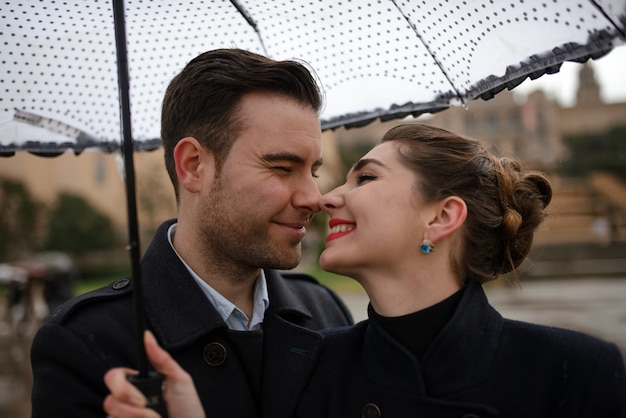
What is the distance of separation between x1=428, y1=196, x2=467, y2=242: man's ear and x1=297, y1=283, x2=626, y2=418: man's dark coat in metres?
0.20

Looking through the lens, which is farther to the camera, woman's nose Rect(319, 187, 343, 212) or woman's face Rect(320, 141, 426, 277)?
woman's nose Rect(319, 187, 343, 212)

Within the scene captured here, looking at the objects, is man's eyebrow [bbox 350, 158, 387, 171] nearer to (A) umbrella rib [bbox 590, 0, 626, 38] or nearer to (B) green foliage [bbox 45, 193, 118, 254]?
(A) umbrella rib [bbox 590, 0, 626, 38]

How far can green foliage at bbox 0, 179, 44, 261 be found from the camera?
30.3m

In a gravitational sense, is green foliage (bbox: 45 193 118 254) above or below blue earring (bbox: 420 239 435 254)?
below

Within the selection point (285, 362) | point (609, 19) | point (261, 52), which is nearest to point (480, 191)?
Result: point (609, 19)

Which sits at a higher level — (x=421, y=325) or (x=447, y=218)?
(x=447, y=218)

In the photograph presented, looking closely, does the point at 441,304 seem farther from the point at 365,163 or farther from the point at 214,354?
the point at 214,354

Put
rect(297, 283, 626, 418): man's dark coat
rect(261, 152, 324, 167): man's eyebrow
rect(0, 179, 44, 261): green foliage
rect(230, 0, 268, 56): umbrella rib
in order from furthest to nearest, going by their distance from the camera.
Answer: rect(0, 179, 44, 261): green foliage → rect(230, 0, 268, 56): umbrella rib → rect(261, 152, 324, 167): man's eyebrow → rect(297, 283, 626, 418): man's dark coat

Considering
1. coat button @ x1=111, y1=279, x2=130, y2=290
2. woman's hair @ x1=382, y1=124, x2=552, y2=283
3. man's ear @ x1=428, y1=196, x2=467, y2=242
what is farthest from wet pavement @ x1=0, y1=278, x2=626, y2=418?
coat button @ x1=111, y1=279, x2=130, y2=290

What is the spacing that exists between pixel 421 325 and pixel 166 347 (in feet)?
2.67

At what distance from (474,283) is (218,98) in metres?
1.13

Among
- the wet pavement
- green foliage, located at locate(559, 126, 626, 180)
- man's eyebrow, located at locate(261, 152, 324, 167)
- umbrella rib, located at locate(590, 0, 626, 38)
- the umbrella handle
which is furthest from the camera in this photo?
green foliage, located at locate(559, 126, 626, 180)

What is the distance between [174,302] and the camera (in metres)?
2.26

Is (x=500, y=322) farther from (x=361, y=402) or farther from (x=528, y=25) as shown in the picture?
(x=528, y=25)
